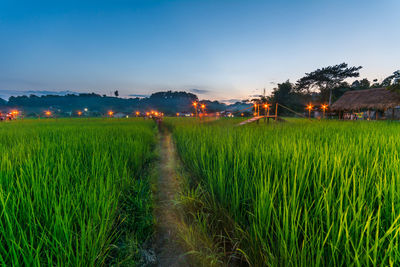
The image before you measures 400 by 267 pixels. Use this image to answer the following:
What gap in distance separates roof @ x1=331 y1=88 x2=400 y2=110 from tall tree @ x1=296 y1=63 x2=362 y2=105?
9675 millimetres

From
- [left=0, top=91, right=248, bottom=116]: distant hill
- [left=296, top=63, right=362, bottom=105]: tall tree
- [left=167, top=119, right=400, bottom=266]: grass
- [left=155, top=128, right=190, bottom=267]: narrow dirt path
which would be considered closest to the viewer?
[left=167, top=119, right=400, bottom=266]: grass

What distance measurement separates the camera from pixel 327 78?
1150 inches

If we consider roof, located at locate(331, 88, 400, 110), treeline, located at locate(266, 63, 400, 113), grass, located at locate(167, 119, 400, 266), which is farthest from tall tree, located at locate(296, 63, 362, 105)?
grass, located at locate(167, 119, 400, 266)

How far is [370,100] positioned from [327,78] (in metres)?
14.2

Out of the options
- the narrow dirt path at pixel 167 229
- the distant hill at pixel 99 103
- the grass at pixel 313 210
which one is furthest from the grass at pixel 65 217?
the distant hill at pixel 99 103

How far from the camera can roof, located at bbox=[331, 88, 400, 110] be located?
1545 cm

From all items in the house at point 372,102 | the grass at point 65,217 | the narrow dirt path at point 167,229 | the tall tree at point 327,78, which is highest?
the tall tree at point 327,78

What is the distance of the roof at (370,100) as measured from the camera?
15.5m

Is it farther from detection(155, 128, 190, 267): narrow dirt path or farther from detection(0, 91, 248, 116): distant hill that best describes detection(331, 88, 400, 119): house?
detection(0, 91, 248, 116): distant hill

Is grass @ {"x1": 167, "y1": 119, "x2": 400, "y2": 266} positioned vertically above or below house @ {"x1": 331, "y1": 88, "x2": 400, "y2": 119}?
below

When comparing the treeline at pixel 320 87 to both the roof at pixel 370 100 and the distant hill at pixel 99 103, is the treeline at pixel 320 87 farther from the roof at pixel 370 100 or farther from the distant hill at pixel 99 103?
the distant hill at pixel 99 103

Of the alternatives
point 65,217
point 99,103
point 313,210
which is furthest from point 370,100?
point 99,103

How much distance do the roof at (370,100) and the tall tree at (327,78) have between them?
967cm

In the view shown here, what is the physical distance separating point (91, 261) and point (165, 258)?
0.76 metres
